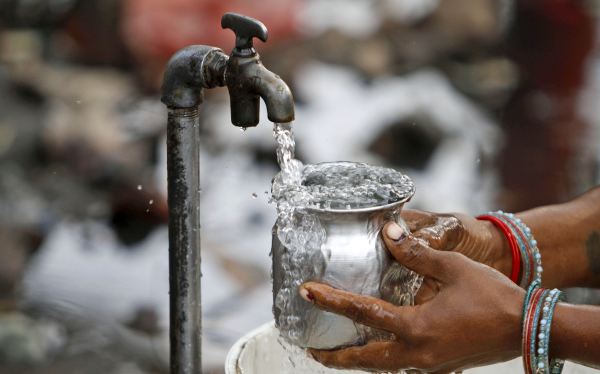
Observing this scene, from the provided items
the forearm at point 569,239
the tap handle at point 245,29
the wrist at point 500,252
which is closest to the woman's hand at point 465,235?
the wrist at point 500,252

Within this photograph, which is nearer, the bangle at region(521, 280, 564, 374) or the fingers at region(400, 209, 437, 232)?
the bangle at region(521, 280, 564, 374)

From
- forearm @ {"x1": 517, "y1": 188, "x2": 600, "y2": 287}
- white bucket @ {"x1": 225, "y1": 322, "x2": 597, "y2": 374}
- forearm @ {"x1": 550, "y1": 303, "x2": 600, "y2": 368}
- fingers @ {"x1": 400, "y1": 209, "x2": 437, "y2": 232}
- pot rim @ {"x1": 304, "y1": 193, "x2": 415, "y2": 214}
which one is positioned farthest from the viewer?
forearm @ {"x1": 517, "y1": 188, "x2": 600, "y2": 287}

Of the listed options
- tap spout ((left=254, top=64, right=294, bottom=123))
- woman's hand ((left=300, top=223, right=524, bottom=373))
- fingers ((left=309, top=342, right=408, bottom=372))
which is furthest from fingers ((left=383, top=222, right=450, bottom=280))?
tap spout ((left=254, top=64, right=294, bottom=123))

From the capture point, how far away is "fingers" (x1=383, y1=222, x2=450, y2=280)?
145cm

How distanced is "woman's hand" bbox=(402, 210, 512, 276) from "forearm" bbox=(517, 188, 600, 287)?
0.35ft

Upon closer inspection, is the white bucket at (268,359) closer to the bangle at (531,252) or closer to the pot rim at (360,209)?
the bangle at (531,252)

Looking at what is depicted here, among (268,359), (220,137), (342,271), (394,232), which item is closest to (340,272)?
(342,271)

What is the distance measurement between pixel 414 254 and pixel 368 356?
0.18 m

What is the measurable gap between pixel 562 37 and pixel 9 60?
2.87 m

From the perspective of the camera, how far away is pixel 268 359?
1771 mm

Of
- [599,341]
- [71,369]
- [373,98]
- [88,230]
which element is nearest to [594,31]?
[373,98]

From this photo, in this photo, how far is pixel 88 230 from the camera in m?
3.80

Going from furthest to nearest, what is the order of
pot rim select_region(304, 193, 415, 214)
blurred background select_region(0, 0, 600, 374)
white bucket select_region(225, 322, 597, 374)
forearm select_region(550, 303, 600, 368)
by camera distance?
blurred background select_region(0, 0, 600, 374), white bucket select_region(225, 322, 597, 374), forearm select_region(550, 303, 600, 368), pot rim select_region(304, 193, 415, 214)

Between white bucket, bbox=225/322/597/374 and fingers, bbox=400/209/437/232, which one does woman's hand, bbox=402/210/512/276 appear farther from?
white bucket, bbox=225/322/597/374
